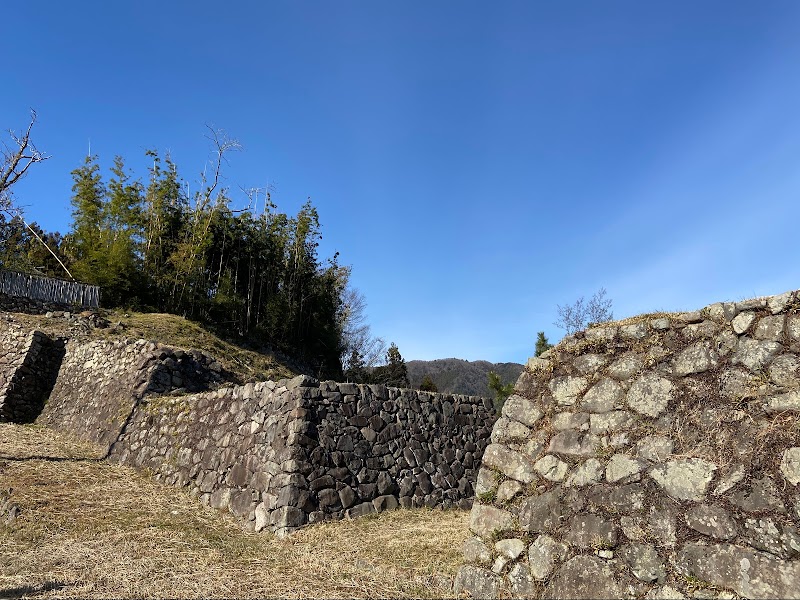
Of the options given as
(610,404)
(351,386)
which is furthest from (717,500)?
(351,386)

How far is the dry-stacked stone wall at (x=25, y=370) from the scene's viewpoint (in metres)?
13.2

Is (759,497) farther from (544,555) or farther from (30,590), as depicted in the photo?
(30,590)

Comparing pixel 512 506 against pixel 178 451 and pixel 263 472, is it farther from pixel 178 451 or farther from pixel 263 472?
pixel 178 451

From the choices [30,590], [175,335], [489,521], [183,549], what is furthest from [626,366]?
[175,335]

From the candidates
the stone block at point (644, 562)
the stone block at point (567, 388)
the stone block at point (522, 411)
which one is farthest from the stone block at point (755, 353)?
the stone block at point (522, 411)

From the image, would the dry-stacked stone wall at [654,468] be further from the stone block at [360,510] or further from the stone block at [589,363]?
the stone block at [360,510]

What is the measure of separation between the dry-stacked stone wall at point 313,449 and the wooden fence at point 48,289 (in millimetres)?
11632

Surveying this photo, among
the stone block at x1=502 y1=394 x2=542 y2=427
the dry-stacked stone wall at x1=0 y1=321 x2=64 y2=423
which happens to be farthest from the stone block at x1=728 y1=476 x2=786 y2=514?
Result: the dry-stacked stone wall at x1=0 y1=321 x2=64 y2=423

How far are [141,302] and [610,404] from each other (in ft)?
70.5

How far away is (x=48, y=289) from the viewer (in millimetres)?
18531

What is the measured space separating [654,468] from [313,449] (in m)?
4.70

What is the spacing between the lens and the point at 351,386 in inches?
314

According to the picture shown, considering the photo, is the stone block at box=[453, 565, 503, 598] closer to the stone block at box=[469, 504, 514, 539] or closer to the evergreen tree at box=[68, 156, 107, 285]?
the stone block at box=[469, 504, 514, 539]

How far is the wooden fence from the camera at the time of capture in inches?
710
